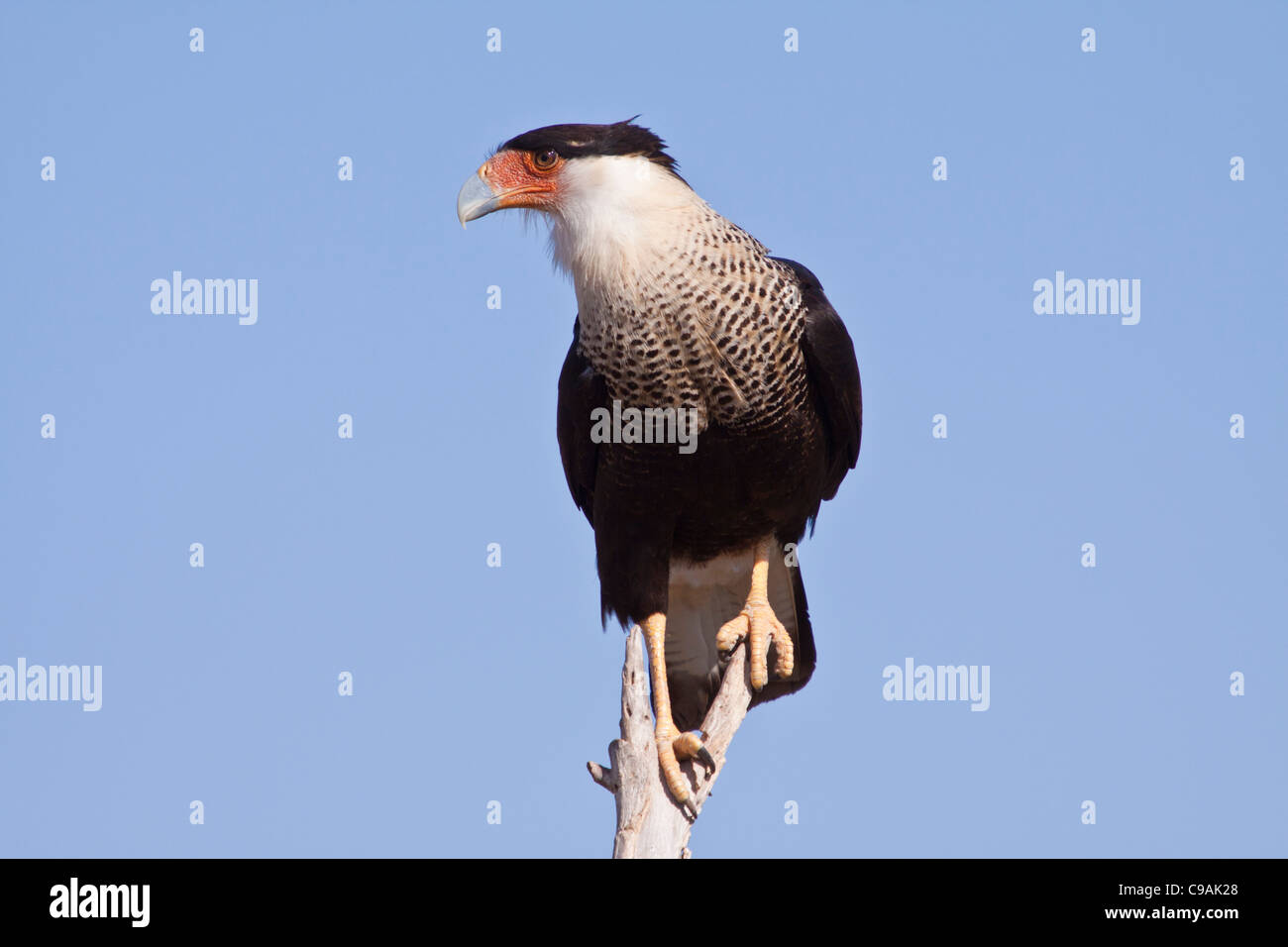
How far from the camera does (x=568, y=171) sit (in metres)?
7.64

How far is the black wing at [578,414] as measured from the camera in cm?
770

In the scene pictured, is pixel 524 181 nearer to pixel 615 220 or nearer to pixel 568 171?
pixel 568 171

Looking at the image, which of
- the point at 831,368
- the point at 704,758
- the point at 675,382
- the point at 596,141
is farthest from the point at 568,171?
the point at 704,758

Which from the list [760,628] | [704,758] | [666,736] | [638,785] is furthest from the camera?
[760,628]

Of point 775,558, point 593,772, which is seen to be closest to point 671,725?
point 593,772

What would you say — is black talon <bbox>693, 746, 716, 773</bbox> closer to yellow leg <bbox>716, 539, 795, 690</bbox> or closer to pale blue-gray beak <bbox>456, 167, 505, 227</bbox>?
yellow leg <bbox>716, 539, 795, 690</bbox>

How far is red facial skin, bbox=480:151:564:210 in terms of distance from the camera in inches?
302

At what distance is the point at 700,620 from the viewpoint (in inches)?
330

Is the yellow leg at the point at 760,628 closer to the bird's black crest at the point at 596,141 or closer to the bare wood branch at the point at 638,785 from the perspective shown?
the bare wood branch at the point at 638,785

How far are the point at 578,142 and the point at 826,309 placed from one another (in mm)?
1489

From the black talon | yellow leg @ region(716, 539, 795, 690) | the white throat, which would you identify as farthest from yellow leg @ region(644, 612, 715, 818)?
the white throat

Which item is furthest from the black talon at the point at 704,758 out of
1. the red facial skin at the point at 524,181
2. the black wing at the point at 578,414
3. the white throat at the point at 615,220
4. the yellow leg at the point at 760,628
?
the red facial skin at the point at 524,181

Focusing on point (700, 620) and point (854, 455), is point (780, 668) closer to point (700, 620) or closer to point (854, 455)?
point (700, 620)

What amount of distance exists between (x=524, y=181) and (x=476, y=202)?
0.26 metres
